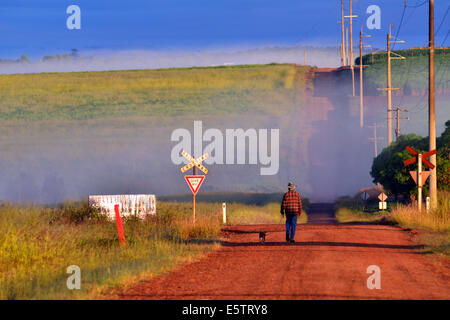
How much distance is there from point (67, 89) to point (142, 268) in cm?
8936

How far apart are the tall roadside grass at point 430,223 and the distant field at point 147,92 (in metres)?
57.7

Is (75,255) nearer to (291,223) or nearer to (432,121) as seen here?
(291,223)

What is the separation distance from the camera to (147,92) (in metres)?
102

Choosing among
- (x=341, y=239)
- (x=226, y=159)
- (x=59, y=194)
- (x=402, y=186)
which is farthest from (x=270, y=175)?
(x=341, y=239)

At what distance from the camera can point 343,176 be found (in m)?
97.1

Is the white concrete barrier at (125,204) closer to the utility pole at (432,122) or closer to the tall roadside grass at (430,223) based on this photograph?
the tall roadside grass at (430,223)

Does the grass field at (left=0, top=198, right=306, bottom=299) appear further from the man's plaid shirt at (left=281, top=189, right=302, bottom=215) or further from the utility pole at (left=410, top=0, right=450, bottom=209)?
the utility pole at (left=410, top=0, right=450, bottom=209)

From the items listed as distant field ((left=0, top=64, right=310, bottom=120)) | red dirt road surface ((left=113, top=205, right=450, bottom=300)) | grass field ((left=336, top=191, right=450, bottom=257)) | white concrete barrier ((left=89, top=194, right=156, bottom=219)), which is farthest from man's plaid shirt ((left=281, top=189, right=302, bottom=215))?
distant field ((left=0, top=64, right=310, bottom=120))

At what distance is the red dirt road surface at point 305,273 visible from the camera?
12430mm

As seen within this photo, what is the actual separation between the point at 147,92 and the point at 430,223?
76239 millimetres
